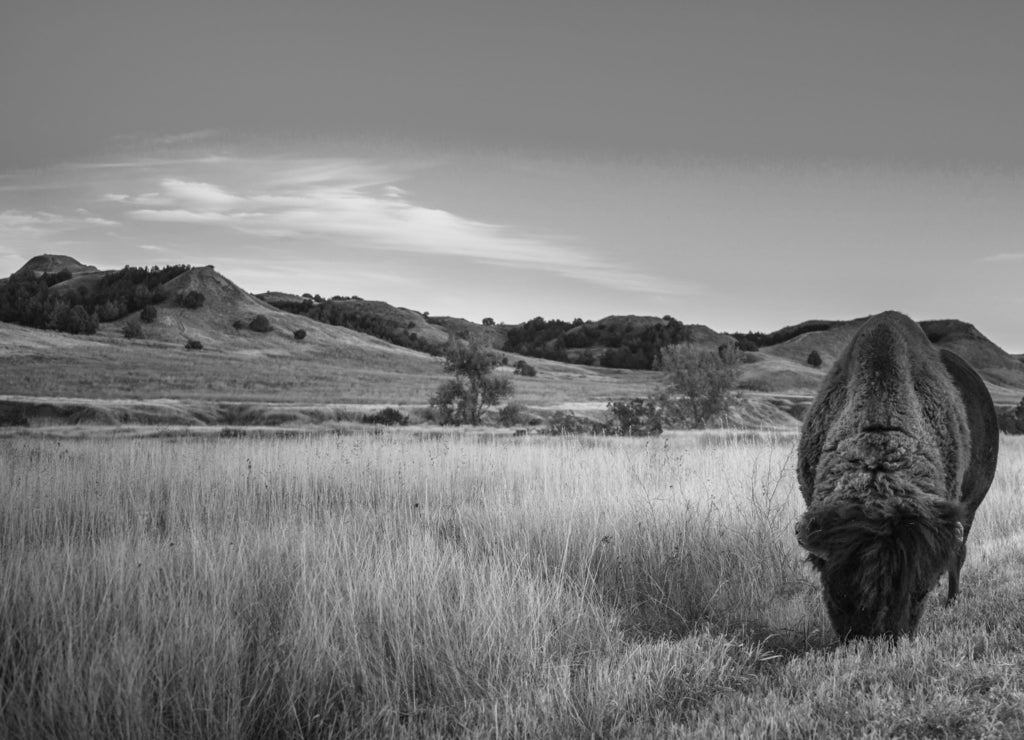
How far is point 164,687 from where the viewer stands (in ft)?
13.6

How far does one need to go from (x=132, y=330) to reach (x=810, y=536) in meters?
89.4

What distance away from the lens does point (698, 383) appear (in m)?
42.4

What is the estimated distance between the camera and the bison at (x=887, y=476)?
458cm

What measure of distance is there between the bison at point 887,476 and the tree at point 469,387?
1373 inches

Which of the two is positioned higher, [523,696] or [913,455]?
[913,455]

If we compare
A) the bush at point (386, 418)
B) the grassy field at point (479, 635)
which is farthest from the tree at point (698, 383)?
the grassy field at point (479, 635)

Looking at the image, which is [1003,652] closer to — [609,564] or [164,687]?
[609,564]

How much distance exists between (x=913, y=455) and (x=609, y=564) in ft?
10.5

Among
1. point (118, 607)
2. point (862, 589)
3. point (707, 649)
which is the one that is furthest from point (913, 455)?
point (118, 607)

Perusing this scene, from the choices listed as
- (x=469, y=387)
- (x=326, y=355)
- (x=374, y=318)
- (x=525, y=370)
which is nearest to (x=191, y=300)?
(x=326, y=355)

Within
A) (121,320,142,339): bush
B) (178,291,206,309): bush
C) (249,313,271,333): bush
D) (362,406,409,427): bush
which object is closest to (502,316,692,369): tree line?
(249,313,271,333): bush

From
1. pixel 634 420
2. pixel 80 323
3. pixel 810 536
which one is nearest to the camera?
pixel 810 536

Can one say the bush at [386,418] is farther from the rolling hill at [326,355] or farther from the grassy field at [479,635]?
the grassy field at [479,635]

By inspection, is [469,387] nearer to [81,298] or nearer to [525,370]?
[525,370]
